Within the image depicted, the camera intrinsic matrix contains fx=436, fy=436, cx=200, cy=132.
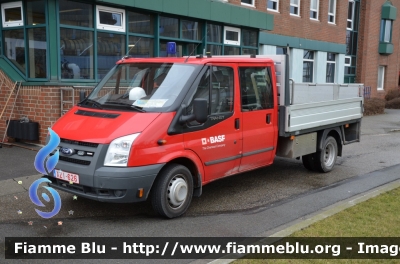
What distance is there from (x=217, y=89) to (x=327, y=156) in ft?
12.1

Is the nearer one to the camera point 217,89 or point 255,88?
point 217,89

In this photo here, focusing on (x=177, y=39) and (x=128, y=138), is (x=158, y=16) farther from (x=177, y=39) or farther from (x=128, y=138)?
(x=128, y=138)

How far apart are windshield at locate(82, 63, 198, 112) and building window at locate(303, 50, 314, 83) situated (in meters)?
16.1

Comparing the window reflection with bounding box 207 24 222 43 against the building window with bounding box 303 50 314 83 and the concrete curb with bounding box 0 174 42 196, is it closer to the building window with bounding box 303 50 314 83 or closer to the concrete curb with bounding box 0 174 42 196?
the concrete curb with bounding box 0 174 42 196

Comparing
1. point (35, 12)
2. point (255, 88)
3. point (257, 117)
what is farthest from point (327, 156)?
point (35, 12)

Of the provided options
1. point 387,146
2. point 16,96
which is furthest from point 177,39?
point 387,146

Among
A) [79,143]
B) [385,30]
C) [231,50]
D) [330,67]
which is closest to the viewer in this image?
[79,143]

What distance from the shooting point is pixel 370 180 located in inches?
323

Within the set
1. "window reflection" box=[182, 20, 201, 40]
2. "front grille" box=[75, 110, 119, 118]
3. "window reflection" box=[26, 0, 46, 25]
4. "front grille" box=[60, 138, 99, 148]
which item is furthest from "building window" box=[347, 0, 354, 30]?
"front grille" box=[60, 138, 99, 148]

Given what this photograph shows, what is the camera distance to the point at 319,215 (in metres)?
5.75

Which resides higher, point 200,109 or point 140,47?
point 140,47

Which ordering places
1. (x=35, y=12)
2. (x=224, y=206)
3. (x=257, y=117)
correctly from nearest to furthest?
(x=224, y=206) → (x=257, y=117) → (x=35, y=12)

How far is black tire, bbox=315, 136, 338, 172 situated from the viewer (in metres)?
8.52

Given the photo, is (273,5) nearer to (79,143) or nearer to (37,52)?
(37,52)
